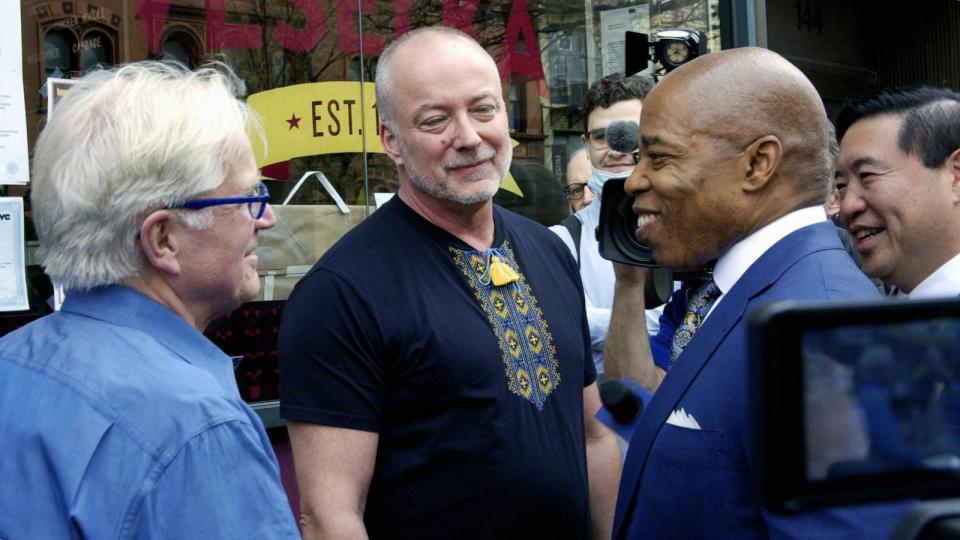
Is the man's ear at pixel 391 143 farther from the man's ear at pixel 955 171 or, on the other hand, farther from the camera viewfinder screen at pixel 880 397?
the camera viewfinder screen at pixel 880 397

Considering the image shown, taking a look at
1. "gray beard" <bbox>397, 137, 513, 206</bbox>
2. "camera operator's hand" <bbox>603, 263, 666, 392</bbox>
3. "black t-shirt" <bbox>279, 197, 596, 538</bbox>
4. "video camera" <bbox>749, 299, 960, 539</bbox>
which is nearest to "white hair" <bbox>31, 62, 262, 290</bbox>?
"black t-shirt" <bbox>279, 197, 596, 538</bbox>

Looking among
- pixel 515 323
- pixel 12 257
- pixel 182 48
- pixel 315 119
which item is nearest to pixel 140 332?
pixel 515 323

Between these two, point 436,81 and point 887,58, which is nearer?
point 436,81

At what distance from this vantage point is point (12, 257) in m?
3.46

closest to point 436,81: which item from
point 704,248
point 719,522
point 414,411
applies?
point 414,411

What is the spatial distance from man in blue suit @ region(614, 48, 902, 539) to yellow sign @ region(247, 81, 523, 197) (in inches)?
97.2

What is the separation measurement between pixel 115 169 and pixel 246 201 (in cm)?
23

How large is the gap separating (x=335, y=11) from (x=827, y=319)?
4070 millimetres

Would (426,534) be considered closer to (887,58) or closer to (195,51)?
(195,51)

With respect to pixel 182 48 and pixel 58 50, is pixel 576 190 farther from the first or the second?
pixel 58 50

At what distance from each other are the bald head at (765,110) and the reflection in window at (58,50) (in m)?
2.52

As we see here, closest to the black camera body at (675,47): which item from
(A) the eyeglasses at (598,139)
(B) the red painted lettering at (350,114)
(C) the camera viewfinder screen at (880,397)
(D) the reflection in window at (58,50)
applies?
(A) the eyeglasses at (598,139)

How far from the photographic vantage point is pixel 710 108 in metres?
1.80

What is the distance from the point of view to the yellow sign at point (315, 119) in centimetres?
424
